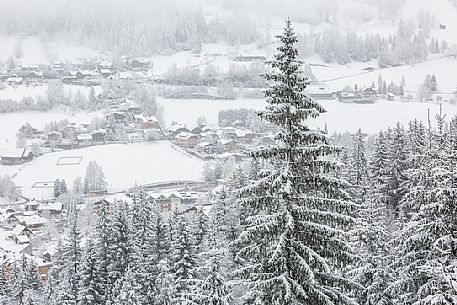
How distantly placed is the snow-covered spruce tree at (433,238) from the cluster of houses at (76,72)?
139 meters

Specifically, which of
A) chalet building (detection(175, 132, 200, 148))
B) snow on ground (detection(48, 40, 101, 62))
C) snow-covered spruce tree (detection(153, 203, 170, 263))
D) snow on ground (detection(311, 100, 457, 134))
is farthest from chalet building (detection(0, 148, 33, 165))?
snow on ground (detection(48, 40, 101, 62))

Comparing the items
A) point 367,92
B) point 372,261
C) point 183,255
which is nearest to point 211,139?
point 367,92

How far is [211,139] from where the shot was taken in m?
102

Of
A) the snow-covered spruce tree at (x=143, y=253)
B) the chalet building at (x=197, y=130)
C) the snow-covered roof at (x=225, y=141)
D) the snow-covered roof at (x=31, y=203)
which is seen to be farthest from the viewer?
the chalet building at (x=197, y=130)

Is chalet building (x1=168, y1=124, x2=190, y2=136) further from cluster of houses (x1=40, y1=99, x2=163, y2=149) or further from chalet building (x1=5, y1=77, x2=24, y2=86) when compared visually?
chalet building (x1=5, y1=77, x2=24, y2=86)

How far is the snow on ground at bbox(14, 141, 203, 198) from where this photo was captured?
258 ft

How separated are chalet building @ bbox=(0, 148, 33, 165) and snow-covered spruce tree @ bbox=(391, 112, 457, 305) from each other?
268 feet

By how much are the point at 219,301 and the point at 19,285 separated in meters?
23.0

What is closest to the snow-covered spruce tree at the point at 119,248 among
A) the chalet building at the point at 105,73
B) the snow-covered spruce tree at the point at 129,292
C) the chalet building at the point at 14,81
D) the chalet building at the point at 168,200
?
the snow-covered spruce tree at the point at 129,292

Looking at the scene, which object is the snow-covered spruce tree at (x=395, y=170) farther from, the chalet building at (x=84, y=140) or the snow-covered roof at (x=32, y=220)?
the chalet building at (x=84, y=140)

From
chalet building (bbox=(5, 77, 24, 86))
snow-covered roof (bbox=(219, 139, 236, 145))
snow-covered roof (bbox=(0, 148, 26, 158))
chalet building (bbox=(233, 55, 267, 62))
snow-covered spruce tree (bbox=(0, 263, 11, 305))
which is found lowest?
snow-covered spruce tree (bbox=(0, 263, 11, 305))

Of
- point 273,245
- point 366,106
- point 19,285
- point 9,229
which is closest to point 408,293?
point 273,245

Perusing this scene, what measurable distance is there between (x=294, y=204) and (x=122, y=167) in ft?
249

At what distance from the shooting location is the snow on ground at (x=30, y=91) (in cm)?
12621
